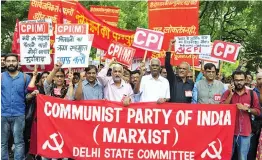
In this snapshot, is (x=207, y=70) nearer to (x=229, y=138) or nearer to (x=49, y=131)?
(x=229, y=138)

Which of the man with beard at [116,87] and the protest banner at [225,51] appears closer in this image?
the man with beard at [116,87]

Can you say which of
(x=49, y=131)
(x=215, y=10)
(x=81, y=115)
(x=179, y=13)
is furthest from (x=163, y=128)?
(x=215, y=10)

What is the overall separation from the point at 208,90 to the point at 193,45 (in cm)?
281

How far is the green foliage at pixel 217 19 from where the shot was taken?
2228 centimetres

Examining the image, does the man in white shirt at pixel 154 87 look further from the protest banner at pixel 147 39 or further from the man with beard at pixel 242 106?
the protest banner at pixel 147 39

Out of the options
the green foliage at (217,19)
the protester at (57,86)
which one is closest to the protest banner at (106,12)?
the green foliage at (217,19)

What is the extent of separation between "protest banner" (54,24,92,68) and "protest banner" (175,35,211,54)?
10.7 ft

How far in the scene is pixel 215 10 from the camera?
84.8ft

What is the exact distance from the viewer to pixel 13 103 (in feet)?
27.0

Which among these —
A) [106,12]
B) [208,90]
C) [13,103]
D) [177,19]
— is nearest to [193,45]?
[177,19]

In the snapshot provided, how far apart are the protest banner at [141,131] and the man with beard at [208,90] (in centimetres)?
40

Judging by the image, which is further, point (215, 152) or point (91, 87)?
point (91, 87)

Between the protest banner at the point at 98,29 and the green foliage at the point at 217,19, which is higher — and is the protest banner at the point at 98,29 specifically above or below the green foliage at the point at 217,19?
below

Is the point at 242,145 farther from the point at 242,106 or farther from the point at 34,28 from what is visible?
the point at 34,28
